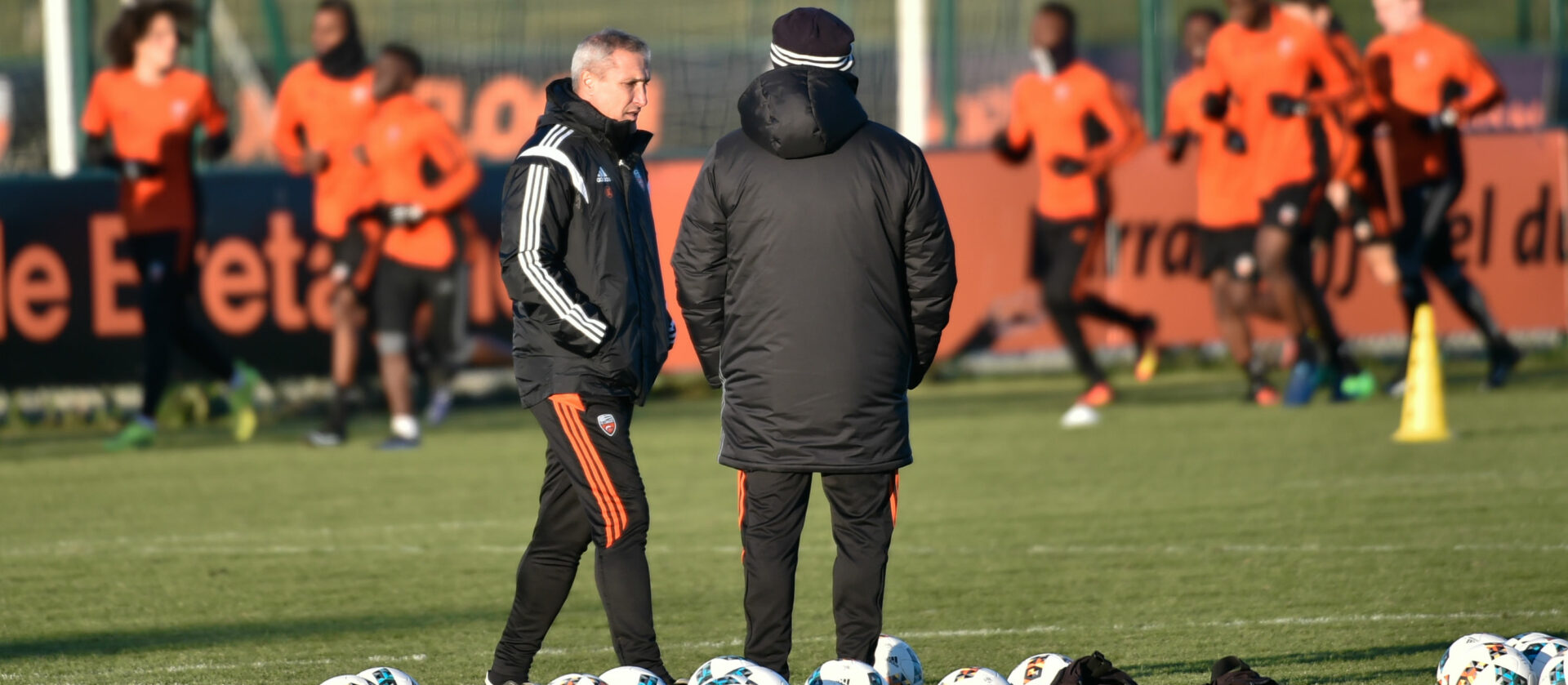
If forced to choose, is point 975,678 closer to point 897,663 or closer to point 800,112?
point 897,663

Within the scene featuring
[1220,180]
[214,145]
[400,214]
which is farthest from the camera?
[1220,180]

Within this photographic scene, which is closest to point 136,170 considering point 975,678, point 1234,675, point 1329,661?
point 1329,661

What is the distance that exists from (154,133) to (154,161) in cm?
18

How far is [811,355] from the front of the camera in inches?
216

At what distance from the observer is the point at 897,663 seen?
551 cm

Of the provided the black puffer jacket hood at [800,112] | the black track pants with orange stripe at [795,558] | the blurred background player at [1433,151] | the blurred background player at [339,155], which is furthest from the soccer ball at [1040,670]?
the blurred background player at [1433,151]

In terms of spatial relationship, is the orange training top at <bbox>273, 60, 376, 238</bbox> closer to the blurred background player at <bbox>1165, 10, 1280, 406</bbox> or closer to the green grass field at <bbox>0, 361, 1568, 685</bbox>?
the green grass field at <bbox>0, 361, 1568, 685</bbox>

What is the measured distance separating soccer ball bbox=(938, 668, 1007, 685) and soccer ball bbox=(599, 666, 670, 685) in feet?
2.29

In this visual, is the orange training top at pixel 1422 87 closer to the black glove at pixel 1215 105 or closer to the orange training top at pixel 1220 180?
the orange training top at pixel 1220 180

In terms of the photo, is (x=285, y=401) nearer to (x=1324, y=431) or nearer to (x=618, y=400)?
(x=1324, y=431)

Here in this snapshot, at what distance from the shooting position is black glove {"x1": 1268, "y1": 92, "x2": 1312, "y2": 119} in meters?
12.8

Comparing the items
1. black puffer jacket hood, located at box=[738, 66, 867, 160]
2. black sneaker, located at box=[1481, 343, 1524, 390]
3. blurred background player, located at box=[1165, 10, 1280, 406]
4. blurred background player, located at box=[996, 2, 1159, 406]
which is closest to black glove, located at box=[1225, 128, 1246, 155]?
blurred background player, located at box=[1165, 10, 1280, 406]

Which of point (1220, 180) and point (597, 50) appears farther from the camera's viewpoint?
point (1220, 180)

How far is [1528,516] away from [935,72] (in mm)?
9793
